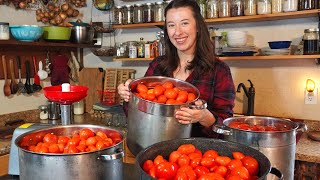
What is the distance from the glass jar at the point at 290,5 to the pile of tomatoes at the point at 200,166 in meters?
1.53

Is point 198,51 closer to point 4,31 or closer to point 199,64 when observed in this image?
point 199,64

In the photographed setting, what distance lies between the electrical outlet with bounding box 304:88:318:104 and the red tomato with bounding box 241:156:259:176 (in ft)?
5.51

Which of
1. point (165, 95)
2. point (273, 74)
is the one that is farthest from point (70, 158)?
point (273, 74)

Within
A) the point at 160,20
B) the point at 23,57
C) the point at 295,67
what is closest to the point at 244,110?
the point at 295,67

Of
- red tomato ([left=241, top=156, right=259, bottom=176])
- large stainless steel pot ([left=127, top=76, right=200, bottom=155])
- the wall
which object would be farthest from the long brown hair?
the wall

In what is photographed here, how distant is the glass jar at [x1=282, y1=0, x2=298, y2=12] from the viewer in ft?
6.61

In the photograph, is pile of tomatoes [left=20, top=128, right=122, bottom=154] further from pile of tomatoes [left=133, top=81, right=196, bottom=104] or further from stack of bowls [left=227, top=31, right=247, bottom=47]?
stack of bowls [left=227, top=31, right=247, bottom=47]

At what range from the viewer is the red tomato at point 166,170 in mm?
725

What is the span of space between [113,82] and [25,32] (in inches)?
34.6

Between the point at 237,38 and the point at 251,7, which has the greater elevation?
the point at 251,7

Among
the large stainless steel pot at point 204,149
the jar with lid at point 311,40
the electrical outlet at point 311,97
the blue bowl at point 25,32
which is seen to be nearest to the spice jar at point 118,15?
the blue bowl at point 25,32

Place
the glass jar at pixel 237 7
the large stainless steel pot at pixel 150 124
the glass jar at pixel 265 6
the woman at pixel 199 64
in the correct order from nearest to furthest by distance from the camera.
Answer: the large stainless steel pot at pixel 150 124, the woman at pixel 199 64, the glass jar at pixel 265 6, the glass jar at pixel 237 7

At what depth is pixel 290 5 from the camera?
2021mm

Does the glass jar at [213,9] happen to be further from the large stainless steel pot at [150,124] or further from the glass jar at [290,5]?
the large stainless steel pot at [150,124]
